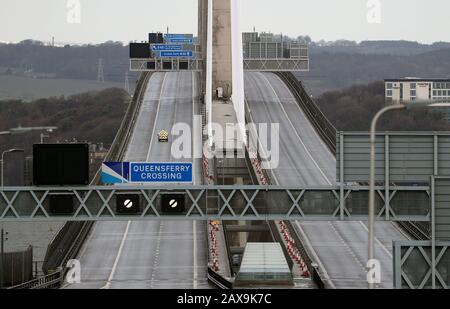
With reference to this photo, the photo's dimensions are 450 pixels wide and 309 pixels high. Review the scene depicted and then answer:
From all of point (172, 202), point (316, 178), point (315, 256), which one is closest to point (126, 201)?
point (172, 202)

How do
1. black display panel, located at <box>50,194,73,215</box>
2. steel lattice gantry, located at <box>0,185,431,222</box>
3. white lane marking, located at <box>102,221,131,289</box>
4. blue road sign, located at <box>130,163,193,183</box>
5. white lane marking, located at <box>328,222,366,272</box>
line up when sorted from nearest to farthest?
1. steel lattice gantry, located at <box>0,185,431,222</box>
2. black display panel, located at <box>50,194,73,215</box>
3. blue road sign, located at <box>130,163,193,183</box>
4. white lane marking, located at <box>102,221,131,289</box>
5. white lane marking, located at <box>328,222,366,272</box>

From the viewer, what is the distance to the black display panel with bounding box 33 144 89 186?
49.4 m

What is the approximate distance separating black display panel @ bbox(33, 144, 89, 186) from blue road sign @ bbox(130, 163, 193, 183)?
7.55m

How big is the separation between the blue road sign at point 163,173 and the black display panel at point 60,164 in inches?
297

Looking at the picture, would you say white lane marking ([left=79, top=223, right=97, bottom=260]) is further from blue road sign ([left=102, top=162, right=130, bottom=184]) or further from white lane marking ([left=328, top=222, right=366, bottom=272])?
blue road sign ([left=102, top=162, right=130, bottom=184])

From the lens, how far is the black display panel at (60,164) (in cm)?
4944

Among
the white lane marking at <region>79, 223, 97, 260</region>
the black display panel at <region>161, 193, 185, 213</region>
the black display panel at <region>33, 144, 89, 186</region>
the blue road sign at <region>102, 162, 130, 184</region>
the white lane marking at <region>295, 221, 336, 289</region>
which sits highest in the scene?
the black display panel at <region>33, 144, 89, 186</region>

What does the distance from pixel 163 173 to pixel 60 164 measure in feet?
32.4

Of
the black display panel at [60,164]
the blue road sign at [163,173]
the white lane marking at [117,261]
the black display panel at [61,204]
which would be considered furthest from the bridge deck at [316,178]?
the black display panel at [60,164]

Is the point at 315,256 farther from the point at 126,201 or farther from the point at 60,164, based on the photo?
the point at 60,164

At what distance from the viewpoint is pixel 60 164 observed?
167ft

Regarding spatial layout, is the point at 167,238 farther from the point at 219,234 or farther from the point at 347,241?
the point at 347,241

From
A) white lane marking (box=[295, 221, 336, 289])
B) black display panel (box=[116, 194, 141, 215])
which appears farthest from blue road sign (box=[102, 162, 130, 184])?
white lane marking (box=[295, 221, 336, 289])
